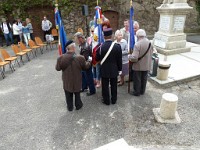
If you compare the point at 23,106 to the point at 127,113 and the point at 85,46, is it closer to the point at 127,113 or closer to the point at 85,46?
the point at 85,46

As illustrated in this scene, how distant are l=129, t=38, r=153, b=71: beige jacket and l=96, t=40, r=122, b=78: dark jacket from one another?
18.3 inches

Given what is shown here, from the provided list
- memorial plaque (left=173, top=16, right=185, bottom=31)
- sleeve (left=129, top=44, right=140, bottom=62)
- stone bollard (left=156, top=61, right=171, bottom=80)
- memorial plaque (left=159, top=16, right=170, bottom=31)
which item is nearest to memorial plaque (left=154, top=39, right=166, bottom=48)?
memorial plaque (left=159, top=16, right=170, bottom=31)

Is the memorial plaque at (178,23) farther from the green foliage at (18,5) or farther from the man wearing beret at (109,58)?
the green foliage at (18,5)

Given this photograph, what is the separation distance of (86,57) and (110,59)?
2.74ft

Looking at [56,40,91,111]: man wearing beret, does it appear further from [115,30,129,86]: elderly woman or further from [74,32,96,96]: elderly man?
[115,30,129,86]: elderly woman

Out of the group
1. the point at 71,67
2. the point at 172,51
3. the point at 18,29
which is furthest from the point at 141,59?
the point at 18,29

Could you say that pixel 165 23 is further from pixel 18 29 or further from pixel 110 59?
pixel 18 29

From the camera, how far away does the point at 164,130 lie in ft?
11.3

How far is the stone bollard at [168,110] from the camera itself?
11.6 feet

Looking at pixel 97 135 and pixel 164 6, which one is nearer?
pixel 97 135

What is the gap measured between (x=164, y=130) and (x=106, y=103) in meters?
1.54

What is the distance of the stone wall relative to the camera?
12.8 meters

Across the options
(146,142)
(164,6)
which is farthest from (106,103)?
(164,6)

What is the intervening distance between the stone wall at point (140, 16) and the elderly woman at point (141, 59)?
9558 millimetres
